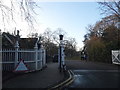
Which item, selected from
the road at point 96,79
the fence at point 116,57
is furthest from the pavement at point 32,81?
the fence at point 116,57

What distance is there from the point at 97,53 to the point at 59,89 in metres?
32.0

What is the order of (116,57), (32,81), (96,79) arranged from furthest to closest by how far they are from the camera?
(116,57) → (96,79) → (32,81)

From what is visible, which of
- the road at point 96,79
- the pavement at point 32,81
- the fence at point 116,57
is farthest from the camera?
the fence at point 116,57

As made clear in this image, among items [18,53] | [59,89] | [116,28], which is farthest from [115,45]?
[59,89]

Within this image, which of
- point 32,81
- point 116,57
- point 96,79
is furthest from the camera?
point 116,57

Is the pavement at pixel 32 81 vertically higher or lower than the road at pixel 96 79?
higher

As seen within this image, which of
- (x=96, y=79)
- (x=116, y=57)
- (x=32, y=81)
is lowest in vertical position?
(x=96, y=79)

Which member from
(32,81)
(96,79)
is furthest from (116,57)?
(32,81)

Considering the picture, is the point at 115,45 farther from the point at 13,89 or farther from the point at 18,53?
the point at 13,89

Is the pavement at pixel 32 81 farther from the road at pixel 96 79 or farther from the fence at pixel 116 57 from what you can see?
Result: the fence at pixel 116 57

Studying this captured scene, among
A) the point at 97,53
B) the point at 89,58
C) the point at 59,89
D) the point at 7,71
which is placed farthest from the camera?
the point at 89,58

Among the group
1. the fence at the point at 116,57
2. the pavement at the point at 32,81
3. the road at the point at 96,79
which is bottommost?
the road at the point at 96,79

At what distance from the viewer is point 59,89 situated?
9.74 m

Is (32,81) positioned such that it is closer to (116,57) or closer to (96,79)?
(96,79)
